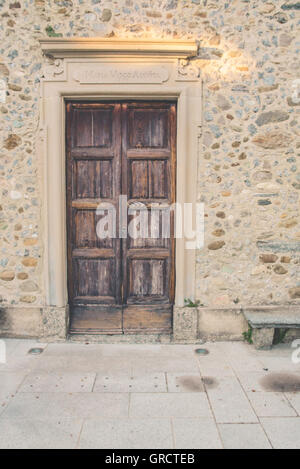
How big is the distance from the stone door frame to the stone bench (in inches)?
52.9

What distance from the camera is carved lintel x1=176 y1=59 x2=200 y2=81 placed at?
3572 millimetres

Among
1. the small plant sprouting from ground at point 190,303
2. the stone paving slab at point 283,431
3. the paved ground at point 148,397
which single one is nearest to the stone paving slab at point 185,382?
the paved ground at point 148,397

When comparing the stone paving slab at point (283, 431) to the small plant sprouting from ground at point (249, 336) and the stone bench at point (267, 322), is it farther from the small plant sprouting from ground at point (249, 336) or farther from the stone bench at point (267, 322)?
the small plant sprouting from ground at point (249, 336)

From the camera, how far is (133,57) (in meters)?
3.55

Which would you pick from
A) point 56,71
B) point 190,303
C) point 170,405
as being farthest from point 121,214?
point 170,405

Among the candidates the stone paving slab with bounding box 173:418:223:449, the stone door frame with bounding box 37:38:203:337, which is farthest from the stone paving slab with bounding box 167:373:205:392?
the stone door frame with bounding box 37:38:203:337

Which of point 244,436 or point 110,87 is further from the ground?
point 110,87

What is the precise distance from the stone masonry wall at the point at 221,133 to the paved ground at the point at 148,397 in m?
0.68

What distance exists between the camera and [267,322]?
139 inches

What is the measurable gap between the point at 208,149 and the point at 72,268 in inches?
75.6

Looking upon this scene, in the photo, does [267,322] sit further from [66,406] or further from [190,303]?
[66,406]

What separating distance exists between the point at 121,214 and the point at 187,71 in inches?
62.9

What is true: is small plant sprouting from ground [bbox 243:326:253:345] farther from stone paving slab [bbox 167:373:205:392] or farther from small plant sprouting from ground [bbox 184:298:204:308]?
stone paving slab [bbox 167:373:205:392]

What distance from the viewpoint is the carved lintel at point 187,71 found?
3.57 metres
